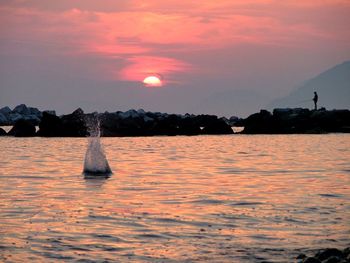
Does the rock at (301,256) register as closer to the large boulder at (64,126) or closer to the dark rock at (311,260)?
the dark rock at (311,260)

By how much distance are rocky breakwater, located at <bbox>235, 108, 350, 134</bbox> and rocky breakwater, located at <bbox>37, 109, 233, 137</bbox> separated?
4.58 metres

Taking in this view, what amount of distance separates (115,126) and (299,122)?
1177 inches

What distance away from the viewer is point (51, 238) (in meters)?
14.6

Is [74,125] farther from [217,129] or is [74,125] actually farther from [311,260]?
[311,260]

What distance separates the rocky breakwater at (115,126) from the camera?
88.1 m

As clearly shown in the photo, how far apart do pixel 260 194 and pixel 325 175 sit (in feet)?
28.9

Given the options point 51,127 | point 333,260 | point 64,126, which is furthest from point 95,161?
point 64,126

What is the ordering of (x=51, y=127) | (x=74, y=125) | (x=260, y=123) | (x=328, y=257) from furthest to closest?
(x=260, y=123) → (x=74, y=125) → (x=51, y=127) → (x=328, y=257)

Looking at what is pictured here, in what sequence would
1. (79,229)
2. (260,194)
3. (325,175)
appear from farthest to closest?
(325,175) < (260,194) < (79,229)

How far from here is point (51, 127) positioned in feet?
288

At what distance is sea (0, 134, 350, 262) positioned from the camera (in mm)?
13367

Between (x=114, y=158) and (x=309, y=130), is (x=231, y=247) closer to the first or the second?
(x=114, y=158)

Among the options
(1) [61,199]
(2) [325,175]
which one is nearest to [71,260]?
(1) [61,199]

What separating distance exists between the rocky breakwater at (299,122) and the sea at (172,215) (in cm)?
6619
